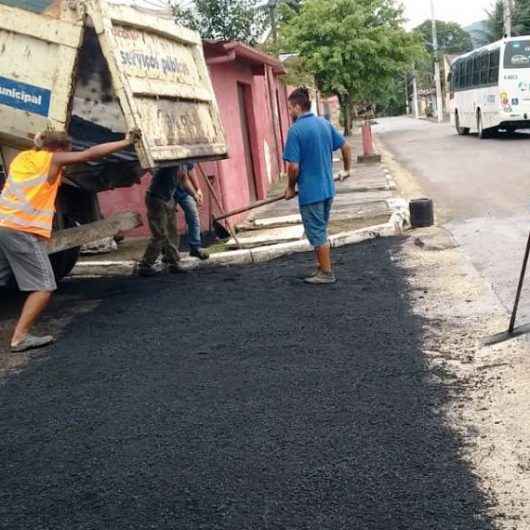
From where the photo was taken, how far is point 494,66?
22.3m

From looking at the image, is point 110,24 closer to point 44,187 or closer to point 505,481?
point 44,187

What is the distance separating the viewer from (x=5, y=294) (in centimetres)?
762

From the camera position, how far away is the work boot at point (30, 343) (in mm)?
5453

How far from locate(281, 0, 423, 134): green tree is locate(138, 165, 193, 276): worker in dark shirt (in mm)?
23474

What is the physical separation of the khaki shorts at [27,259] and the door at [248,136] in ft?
26.4

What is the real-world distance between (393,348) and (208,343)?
4.28 ft

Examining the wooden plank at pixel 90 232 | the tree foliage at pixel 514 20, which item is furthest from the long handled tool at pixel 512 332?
the tree foliage at pixel 514 20

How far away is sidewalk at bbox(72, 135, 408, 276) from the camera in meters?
8.21

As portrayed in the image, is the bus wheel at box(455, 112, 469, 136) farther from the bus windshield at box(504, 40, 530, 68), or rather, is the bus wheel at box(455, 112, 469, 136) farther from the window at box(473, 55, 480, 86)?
the bus windshield at box(504, 40, 530, 68)

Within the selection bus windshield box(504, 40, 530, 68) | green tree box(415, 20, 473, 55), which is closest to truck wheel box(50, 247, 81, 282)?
bus windshield box(504, 40, 530, 68)

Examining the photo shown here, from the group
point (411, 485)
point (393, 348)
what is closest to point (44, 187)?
point (393, 348)

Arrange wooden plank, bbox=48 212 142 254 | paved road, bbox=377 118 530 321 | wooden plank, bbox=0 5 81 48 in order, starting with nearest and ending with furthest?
1. wooden plank, bbox=0 5 81 48
2. wooden plank, bbox=48 212 142 254
3. paved road, bbox=377 118 530 321

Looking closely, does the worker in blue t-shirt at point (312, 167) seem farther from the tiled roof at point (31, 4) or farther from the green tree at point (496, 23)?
the green tree at point (496, 23)

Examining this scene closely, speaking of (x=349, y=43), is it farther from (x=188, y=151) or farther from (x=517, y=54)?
(x=188, y=151)
